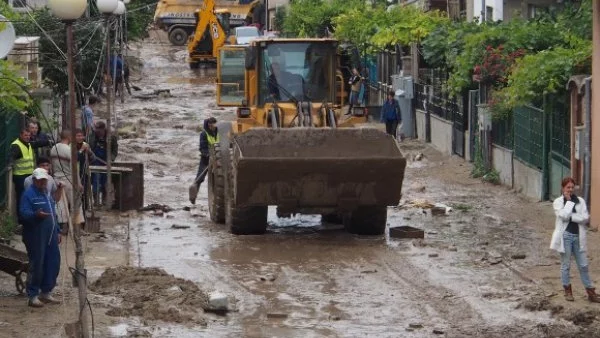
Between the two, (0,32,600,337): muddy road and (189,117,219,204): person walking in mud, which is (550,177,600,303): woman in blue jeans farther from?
(189,117,219,204): person walking in mud

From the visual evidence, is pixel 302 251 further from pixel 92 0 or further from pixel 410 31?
pixel 410 31

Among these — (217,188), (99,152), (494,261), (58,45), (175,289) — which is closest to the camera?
(175,289)

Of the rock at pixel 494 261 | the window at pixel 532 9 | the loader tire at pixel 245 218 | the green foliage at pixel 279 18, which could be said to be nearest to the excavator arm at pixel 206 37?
the green foliage at pixel 279 18

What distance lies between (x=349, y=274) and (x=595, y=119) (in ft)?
17.0

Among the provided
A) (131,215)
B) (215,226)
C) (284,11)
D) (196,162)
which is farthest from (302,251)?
(284,11)

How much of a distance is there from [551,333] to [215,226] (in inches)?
333

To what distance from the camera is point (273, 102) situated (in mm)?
20641

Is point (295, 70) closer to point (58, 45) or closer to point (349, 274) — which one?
point (349, 274)

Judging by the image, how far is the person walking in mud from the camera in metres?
22.1

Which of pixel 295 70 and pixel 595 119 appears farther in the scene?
pixel 295 70

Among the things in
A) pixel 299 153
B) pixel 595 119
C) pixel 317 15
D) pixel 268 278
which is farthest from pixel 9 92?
pixel 317 15

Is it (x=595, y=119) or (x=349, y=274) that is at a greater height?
(x=595, y=119)

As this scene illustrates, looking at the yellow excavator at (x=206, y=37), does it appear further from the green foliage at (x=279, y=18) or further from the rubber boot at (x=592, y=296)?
the rubber boot at (x=592, y=296)

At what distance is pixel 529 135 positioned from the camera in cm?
2375
